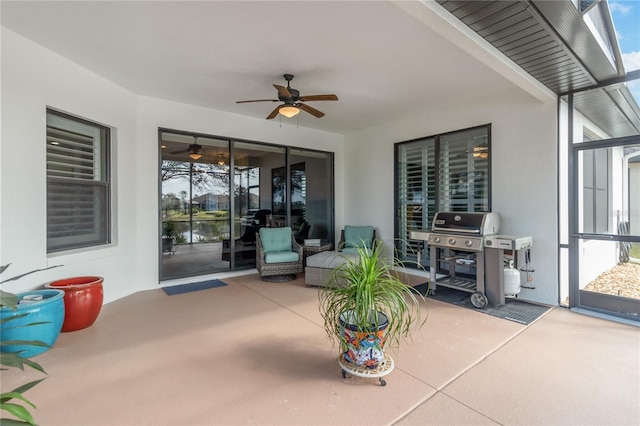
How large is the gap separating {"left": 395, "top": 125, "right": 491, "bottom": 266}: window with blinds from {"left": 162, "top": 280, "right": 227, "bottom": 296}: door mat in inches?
119

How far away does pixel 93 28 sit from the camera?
2.84m

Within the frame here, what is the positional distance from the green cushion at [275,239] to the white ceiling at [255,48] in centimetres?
221

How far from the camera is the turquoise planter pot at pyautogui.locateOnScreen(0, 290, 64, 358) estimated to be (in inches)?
98.3

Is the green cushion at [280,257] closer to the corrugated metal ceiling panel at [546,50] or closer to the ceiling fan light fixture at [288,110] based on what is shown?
the ceiling fan light fixture at [288,110]

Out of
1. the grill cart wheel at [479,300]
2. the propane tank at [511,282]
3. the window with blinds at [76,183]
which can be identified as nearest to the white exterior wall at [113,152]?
the window with blinds at [76,183]

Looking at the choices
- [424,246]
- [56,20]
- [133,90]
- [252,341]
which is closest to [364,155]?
[424,246]

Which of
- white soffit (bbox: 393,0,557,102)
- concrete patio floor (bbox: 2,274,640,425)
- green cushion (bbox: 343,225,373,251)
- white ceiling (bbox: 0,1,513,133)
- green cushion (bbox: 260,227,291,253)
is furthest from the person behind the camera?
green cushion (bbox: 343,225,373,251)

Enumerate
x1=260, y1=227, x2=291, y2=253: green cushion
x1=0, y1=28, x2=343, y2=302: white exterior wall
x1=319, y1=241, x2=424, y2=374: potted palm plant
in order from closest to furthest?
1. x1=319, y1=241, x2=424, y2=374: potted palm plant
2. x1=0, y1=28, x2=343, y2=302: white exterior wall
3. x1=260, y1=227, x2=291, y2=253: green cushion

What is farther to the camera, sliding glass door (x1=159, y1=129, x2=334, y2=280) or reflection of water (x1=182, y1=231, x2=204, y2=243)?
reflection of water (x1=182, y1=231, x2=204, y2=243)

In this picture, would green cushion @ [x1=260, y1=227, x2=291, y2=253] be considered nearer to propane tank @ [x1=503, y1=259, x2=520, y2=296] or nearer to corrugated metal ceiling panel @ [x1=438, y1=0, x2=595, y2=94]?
propane tank @ [x1=503, y1=259, x2=520, y2=296]

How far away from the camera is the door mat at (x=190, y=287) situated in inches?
178

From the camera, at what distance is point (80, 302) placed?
3.07 metres

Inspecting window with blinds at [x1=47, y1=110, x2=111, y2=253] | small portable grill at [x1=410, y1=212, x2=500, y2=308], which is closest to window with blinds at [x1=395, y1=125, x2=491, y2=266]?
small portable grill at [x1=410, y1=212, x2=500, y2=308]

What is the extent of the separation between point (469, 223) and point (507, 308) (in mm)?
1105
